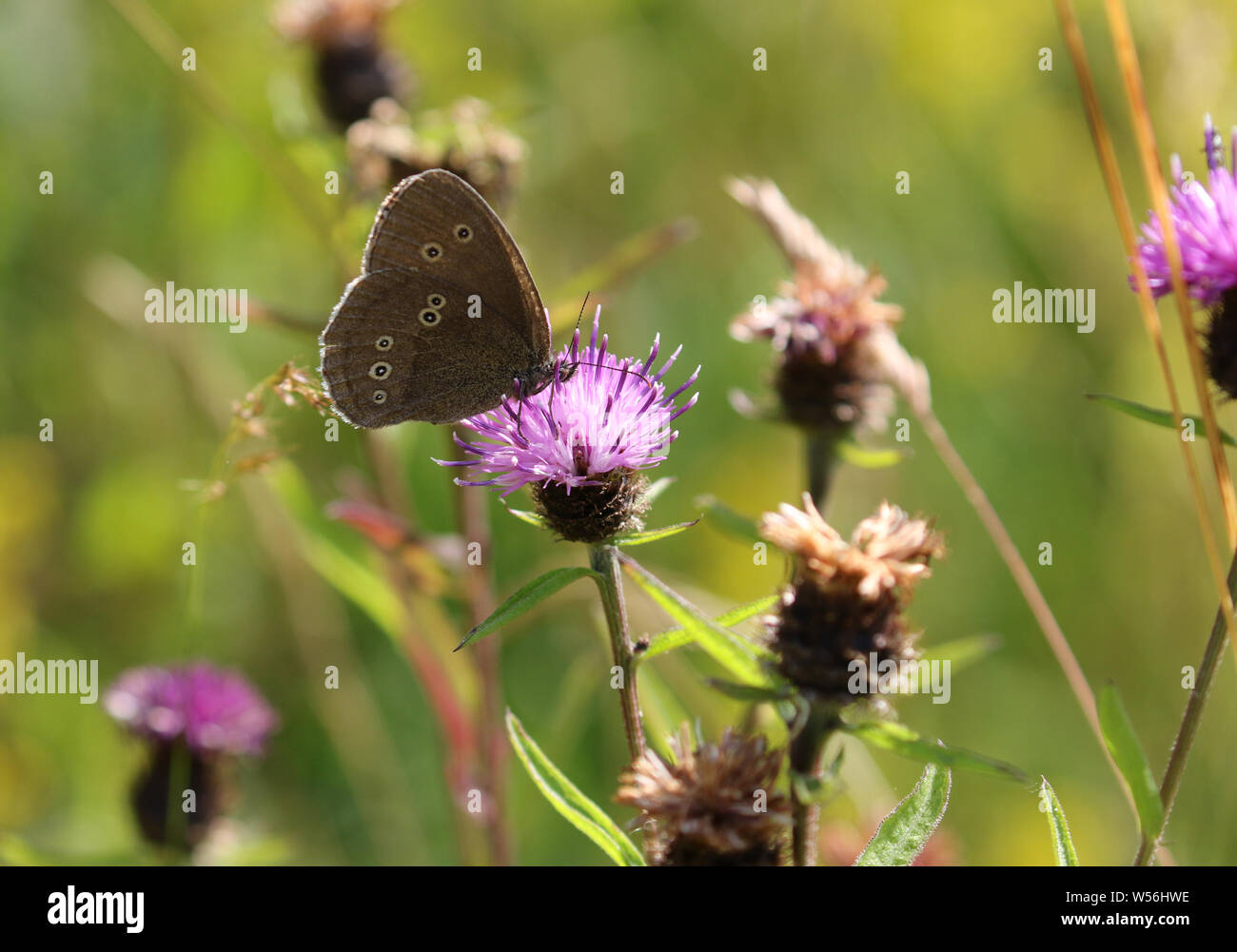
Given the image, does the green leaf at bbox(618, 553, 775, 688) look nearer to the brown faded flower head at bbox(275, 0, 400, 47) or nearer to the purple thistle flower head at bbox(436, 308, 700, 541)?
the purple thistle flower head at bbox(436, 308, 700, 541)

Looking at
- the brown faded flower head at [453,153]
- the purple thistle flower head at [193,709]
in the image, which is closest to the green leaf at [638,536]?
the brown faded flower head at [453,153]

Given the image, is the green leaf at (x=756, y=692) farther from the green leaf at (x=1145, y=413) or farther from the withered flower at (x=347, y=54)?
the withered flower at (x=347, y=54)

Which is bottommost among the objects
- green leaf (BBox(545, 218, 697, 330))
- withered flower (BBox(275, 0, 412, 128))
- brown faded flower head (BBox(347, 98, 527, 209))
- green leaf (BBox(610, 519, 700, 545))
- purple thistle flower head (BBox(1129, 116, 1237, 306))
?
green leaf (BBox(610, 519, 700, 545))

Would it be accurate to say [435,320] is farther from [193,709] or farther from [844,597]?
[193,709]

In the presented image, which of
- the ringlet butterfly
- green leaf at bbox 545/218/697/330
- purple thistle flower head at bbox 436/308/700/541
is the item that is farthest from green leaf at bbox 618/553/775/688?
green leaf at bbox 545/218/697/330

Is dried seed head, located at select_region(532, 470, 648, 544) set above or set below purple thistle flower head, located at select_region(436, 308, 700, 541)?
below

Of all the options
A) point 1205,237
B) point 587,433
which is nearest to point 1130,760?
point 1205,237
